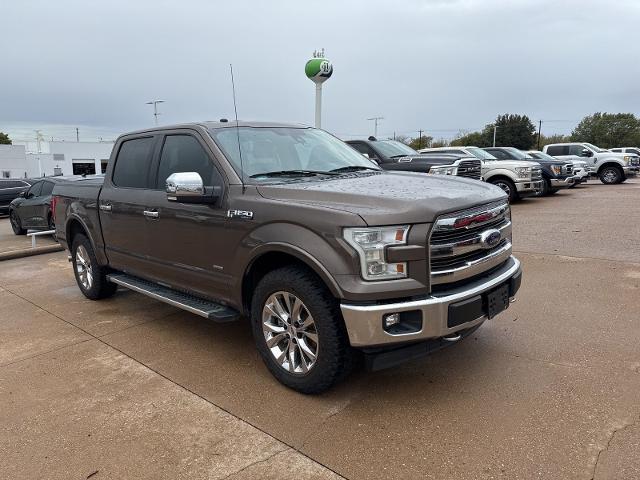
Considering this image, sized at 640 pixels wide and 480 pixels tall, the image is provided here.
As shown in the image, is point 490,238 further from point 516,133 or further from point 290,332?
point 516,133

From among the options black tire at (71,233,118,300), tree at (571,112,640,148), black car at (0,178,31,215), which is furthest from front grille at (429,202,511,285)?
tree at (571,112,640,148)

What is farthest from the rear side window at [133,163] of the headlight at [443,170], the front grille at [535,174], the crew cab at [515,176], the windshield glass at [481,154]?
the windshield glass at [481,154]

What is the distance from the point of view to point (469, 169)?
1214 cm

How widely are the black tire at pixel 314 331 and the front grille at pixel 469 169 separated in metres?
9.04

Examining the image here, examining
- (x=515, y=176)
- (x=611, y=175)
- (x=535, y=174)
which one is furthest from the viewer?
(x=611, y=175)

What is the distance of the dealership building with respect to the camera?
57.3 metres

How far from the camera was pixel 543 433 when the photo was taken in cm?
287

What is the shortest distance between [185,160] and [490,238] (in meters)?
2.61

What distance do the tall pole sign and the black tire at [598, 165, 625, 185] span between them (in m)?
13.0

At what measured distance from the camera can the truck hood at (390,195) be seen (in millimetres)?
2998

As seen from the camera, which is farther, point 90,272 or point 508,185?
point 508,185

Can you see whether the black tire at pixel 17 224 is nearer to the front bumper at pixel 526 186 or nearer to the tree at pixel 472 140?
the front bumper at pixel 526 186

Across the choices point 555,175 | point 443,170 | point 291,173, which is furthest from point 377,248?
point 555,175

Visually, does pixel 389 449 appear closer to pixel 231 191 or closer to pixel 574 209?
pixel 231 191
